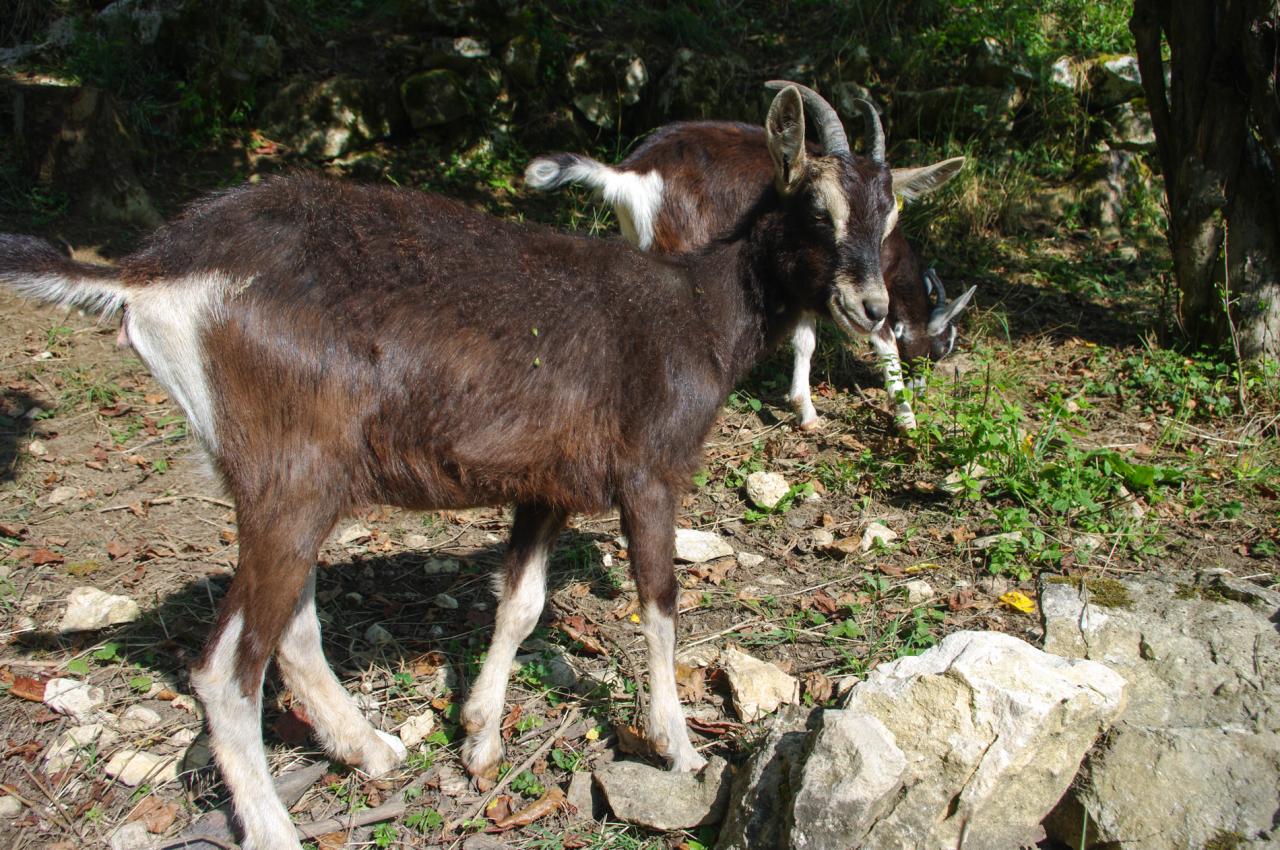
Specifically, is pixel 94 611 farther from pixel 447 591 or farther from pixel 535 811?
pixel 535 811

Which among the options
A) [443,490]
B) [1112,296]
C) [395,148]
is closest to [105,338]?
[395,148]

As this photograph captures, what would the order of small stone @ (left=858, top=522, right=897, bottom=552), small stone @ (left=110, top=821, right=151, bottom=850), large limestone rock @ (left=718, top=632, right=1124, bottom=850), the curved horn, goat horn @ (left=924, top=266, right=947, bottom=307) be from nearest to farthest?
large limestone rock @ (left=718, top=632, right=1124, bottom=850)
small stone @ (left=110, top=821, right=151, bottom=850)
the curved horn
small stone @ (left=858, top=522, right=897, bottom=552)
goat horn @ (left=924, top=266, right=947, bottom=307)

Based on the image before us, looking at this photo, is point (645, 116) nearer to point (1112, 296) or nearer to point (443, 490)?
point (1112, 296)

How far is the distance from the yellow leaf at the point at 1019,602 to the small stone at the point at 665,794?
1.68 metres

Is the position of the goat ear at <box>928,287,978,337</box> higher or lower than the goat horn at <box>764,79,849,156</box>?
lower

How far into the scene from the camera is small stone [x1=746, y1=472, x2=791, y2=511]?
18.1 ft

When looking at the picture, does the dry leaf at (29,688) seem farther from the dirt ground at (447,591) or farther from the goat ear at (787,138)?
the goat ear at (787,138)

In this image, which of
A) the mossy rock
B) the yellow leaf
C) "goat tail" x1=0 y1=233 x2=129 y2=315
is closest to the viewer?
"goat tail" x1=0 y1=233 x2=129 y2=315

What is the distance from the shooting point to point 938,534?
16.9 ft

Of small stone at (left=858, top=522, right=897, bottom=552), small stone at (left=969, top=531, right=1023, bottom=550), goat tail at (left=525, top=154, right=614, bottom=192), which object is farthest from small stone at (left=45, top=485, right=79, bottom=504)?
small stone at (left=969, top=531, right=1023, bottom=550)

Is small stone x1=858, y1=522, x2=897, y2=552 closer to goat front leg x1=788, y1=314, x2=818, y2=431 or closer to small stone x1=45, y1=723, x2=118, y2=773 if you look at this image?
goat front leg x1=788, y1=314, x2=818, y2=431

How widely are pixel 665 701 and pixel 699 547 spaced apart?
1506 millimetres

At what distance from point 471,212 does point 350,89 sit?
624 centimetres

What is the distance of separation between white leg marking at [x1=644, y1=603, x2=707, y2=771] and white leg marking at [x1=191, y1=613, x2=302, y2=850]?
1299 mm
